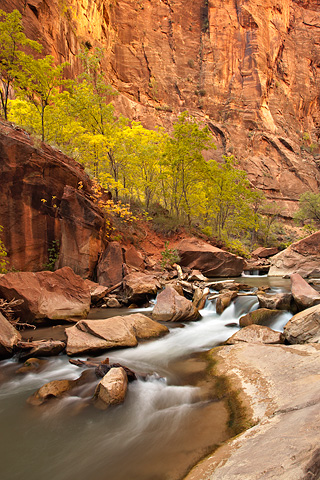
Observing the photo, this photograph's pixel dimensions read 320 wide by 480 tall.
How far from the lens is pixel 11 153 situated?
10.9 metres

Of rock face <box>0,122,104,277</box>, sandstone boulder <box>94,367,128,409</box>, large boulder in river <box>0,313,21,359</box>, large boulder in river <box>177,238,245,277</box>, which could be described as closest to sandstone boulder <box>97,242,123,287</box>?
rock face <box>0,122,104,277</box>

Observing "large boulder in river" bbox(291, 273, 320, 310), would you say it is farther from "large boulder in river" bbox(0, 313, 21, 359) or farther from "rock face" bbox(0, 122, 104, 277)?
"rock face" bbox(0, 122, 104, 277)

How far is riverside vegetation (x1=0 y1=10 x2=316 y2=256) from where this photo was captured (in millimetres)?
14727

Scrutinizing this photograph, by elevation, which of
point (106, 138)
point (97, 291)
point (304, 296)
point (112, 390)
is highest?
point (106, 138)

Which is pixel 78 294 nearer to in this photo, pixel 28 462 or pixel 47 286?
pixel 47 286

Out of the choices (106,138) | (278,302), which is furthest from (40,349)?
(106,138)

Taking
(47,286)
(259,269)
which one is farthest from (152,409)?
(259,269)

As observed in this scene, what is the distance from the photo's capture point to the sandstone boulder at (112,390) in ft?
13.0

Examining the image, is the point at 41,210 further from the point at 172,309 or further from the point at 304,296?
the point at 304,296

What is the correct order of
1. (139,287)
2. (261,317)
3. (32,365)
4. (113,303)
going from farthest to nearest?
1. (139,287)
2. (113,303)
3. (261,317)
4. (32,365)

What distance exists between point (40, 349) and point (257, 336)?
467cm

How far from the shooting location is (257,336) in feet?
19.6

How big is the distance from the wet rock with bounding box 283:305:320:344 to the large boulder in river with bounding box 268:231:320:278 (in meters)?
13.3

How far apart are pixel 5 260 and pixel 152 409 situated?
858cm
